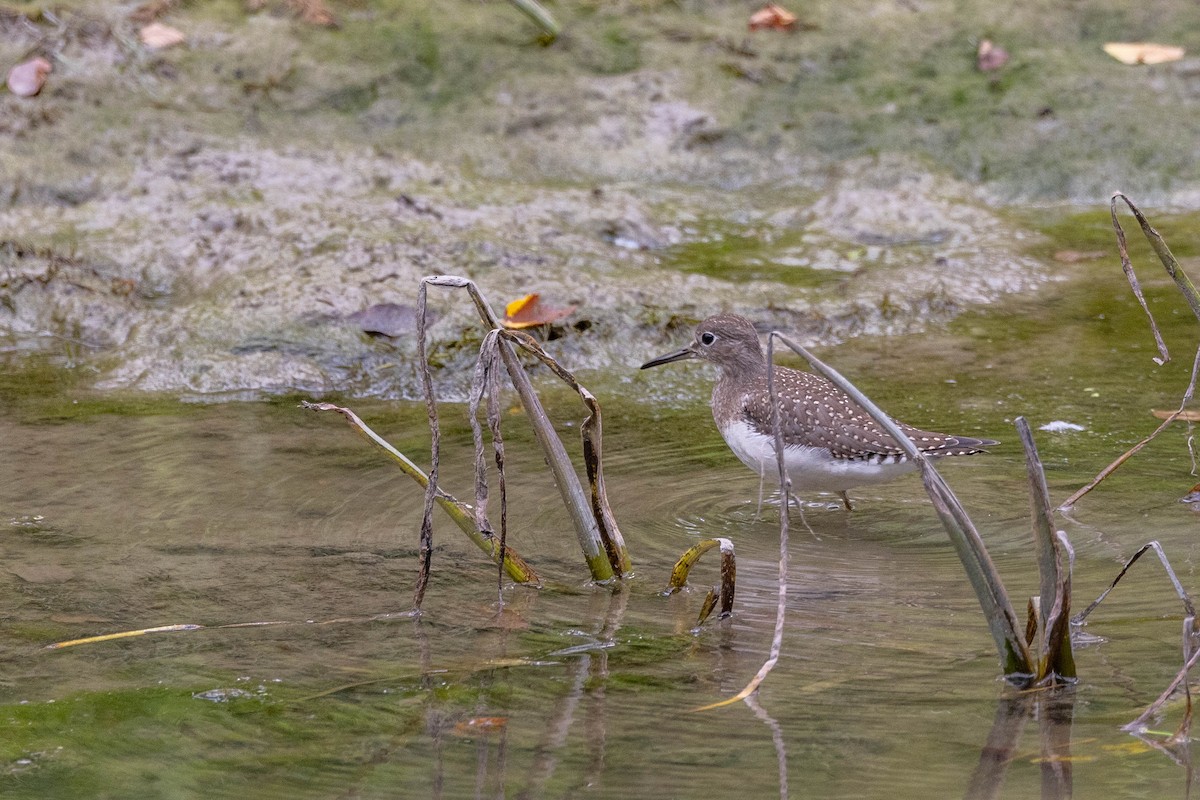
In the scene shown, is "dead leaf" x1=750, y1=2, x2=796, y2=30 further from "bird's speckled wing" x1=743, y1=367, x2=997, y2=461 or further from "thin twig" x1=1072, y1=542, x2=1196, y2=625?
"thin twig" x1=1072, y1=542, x2=1196, y2=625

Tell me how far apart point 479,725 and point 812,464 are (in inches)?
98.0

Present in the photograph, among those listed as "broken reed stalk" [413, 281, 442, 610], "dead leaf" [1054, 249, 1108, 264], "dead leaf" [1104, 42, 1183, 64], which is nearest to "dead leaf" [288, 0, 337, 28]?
"dead leaf" [1054, 249, 1108, 264]

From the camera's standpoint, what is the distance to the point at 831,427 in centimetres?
557

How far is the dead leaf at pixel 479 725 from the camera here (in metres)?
3.35

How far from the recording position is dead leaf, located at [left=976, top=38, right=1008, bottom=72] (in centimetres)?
962

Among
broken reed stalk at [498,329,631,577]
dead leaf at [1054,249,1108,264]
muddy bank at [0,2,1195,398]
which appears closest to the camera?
broken reed stalk at [498,329,631,577]

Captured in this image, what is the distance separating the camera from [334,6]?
9.89 meters

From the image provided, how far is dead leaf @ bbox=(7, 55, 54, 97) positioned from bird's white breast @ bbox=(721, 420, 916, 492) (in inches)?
226

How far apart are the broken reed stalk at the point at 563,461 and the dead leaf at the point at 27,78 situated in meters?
5.88

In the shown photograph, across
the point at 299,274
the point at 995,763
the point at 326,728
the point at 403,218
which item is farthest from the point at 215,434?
the point at 995,763

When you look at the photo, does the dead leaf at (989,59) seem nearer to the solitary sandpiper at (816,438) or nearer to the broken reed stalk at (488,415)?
the solitary sandpiper at (816,438)

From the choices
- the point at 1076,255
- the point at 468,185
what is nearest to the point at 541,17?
the point at 468,185

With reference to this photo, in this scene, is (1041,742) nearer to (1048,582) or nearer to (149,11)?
(1048,582)

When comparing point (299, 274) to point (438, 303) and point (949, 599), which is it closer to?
point (438, 303)
